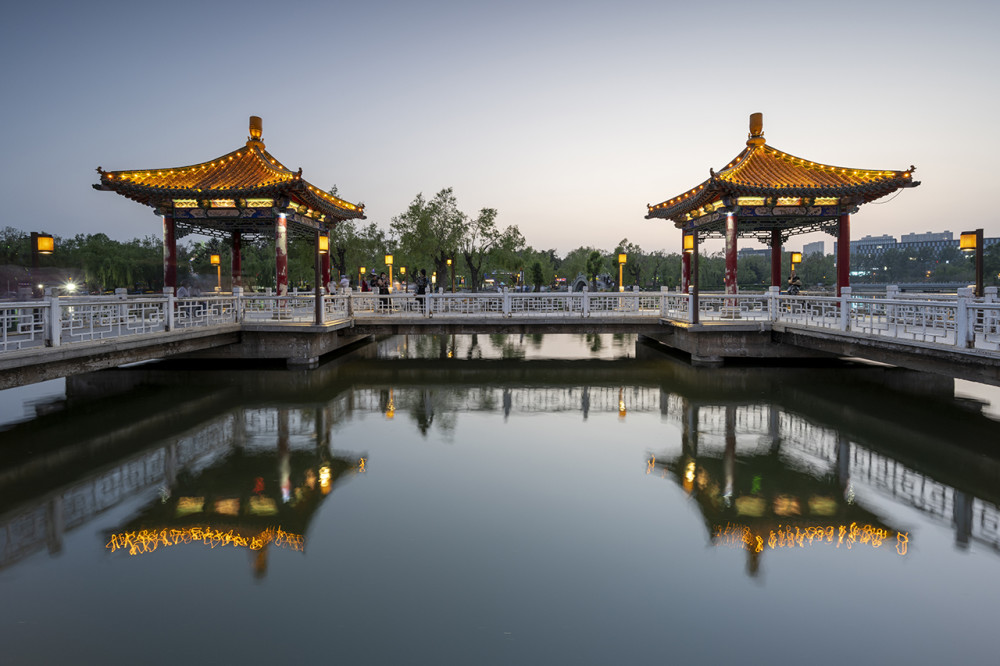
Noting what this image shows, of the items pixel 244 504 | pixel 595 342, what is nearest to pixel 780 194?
pixel 595 342

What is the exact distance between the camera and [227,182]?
1603 centimetres

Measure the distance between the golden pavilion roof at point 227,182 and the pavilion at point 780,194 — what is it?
1112cm

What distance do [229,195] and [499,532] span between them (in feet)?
45.9

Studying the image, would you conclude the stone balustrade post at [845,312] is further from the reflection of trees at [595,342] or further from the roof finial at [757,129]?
the reflection of trees at [595,342]

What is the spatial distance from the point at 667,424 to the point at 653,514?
375 centimetres

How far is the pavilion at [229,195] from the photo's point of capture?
15570 millimetres

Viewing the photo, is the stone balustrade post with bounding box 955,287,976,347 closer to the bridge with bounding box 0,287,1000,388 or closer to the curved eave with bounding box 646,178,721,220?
the bridge with bounding box 0,287,1000,388

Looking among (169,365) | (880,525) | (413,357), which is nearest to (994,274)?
(413,357)

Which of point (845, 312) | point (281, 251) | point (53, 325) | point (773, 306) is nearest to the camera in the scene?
point (53, 325)

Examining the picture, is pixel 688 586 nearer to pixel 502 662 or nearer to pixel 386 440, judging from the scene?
pixel 502 662

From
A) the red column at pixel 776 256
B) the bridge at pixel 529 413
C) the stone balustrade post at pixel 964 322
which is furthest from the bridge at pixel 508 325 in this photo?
the red column at pixel 776 256

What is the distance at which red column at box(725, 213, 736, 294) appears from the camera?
15922 mm

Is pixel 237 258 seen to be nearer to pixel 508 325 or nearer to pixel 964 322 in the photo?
pixel 508 325

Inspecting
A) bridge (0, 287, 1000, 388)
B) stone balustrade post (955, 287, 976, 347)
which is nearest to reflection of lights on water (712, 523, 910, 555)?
bridge (0, 287, 1000, 388)
